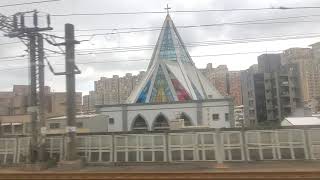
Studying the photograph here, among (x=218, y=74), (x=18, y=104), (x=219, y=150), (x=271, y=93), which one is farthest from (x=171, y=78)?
(x=219, y=150)

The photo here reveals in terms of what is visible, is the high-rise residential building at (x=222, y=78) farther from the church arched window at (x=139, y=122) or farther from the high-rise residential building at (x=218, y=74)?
the church arched window at (x=139, y=122)

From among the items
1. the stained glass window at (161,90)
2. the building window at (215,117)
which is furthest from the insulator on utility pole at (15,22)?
the building window at (215,117)

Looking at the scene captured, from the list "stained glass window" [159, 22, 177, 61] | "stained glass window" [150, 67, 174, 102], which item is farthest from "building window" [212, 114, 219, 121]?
"stained glass window" [159, 22, 177, 61]

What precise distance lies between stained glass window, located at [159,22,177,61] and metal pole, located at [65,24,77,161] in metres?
49.4

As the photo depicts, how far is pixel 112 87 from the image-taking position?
8356 centimetres

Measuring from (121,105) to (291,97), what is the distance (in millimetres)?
29320

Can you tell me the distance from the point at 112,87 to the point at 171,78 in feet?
66.5

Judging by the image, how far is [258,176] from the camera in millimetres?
13234

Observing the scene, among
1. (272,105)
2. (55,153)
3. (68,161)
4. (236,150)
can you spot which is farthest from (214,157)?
(272,105)

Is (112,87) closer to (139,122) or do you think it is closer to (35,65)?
(139,122)

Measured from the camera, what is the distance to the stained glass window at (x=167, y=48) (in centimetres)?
7325

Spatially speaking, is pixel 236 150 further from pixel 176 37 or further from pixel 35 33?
pixel 176 37

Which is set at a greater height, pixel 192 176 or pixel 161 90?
pixel 161 90

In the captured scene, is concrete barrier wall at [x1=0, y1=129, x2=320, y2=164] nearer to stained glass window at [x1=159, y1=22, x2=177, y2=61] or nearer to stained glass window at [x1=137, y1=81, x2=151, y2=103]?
stained glass window at [x1=137, y1=81, x2=151, y2=103]
